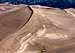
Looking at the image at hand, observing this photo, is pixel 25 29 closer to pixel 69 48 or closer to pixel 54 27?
pixel 54 27

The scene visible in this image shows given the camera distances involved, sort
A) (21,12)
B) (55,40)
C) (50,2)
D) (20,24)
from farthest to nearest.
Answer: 1. (50,2)
2. (21,12)
3. (20,24)
4. (55,40)

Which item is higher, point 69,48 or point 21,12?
point 21,12

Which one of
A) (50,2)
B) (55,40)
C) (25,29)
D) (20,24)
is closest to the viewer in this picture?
(55,40)

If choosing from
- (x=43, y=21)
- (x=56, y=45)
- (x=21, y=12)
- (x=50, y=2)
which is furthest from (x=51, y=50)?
(x=50, y=2)

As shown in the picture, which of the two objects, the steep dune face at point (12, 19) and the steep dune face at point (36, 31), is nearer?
the steep dune face at point (36, 31)

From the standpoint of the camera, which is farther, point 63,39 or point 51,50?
point 63,39

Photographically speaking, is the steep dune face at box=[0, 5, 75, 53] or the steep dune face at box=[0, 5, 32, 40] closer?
the steep dune face at box=[0, 5, 75, 53]

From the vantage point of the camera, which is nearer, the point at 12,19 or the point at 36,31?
the point at 36,31
